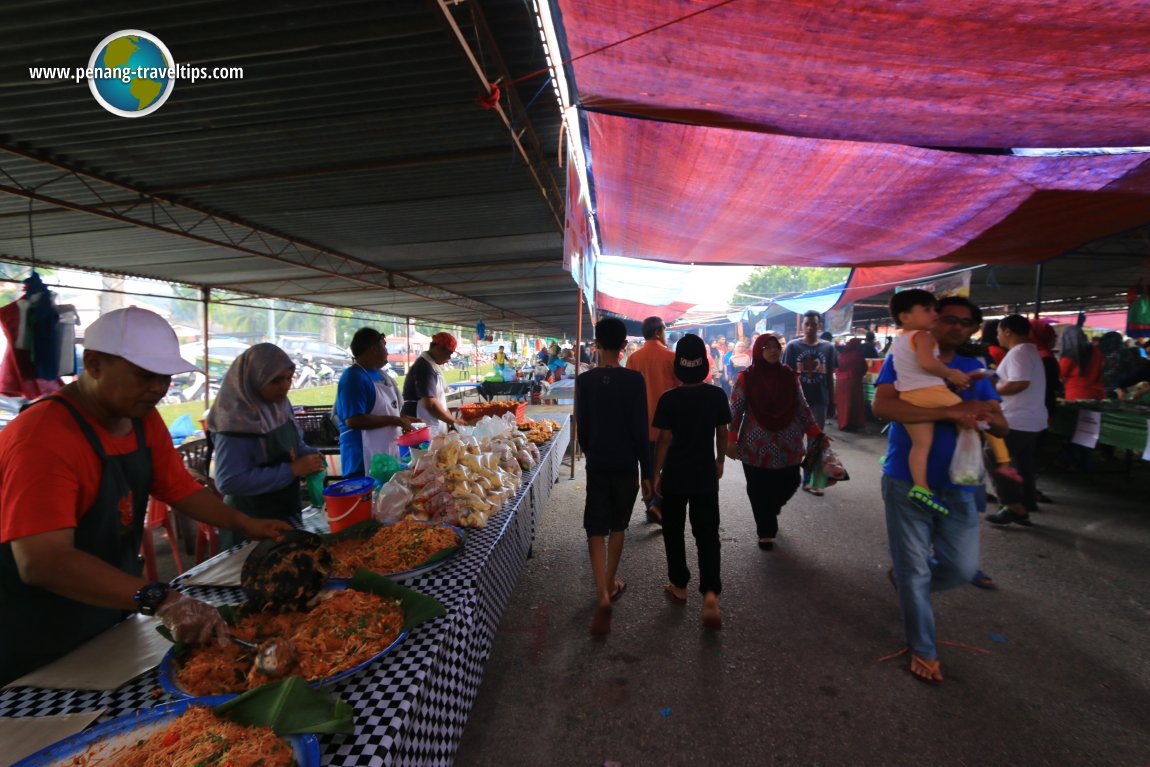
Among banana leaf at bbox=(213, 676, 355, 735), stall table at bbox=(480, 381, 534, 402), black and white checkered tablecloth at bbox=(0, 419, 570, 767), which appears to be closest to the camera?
banana leaf at bbox=(213, 676, 355, 735)

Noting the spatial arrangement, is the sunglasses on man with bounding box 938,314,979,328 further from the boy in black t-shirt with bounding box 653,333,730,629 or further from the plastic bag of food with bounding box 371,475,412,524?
the plastic bag of food with bounding box 371,475,412,524

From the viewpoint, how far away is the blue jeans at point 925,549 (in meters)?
2.56

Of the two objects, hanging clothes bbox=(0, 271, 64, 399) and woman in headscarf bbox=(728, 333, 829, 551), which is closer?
woman in headscarf bbox=(728, 333, 829, 551)

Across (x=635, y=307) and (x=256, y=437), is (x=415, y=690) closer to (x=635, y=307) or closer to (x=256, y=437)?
(x=256, y=437)

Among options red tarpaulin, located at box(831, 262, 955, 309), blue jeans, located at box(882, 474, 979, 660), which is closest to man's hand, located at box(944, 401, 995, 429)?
blue jeans, located at box(882, 474, 979, 660)

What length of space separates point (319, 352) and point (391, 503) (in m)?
38.7

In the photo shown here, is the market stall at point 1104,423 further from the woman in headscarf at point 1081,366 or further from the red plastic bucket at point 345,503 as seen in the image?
the red plastic bucket at point 345,503

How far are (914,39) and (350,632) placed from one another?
352 centimetres

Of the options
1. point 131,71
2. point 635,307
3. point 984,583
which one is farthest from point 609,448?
point 635,307

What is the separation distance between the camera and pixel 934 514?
8.48 ft

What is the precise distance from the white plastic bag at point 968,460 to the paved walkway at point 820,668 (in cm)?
113

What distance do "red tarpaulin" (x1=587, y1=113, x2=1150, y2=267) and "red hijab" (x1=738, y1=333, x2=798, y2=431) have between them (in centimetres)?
158

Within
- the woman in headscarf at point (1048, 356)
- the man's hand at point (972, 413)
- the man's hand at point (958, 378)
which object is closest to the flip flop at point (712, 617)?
the man's hand at point (972, 413)

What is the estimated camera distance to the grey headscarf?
2.26 m
